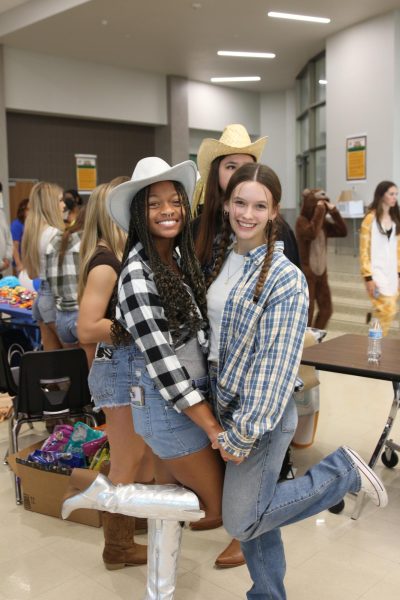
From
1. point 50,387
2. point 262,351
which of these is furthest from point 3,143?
point 262,351

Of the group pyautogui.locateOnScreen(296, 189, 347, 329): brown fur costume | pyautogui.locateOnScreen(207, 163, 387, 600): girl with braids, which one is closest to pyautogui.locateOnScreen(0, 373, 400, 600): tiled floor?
pyautogui.locateOnScreen(207, 163, 387, 600): girl with braids

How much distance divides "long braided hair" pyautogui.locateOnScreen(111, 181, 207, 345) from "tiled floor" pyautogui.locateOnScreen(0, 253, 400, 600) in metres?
1.05

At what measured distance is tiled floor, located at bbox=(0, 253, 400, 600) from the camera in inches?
90.0

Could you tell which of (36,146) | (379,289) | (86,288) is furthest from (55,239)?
(36,146)

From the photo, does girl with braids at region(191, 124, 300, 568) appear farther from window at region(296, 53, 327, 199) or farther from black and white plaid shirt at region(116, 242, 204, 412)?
window at region(296, 53, 327, 199)

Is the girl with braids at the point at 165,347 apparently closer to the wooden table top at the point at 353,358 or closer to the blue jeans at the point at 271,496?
the blue jeans at the point at 271,496

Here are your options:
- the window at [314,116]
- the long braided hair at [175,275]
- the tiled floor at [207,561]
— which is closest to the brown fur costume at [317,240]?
the tiled floor at [207,561]

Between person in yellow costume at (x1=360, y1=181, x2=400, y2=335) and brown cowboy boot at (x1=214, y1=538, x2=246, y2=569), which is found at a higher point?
person in yellow costume at (x1=360, y1=181, x2=400, y2=335)

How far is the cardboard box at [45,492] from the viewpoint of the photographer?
110 inches

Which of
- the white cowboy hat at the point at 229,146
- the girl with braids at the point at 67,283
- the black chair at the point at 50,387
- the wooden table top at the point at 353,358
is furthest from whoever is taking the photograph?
the girl with braids at the point at 67,283

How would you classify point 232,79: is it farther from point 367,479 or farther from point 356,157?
point 367,479

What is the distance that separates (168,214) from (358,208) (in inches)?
327

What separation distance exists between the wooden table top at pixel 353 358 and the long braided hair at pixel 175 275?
1188 mm

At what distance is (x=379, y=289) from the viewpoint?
17.5ft
